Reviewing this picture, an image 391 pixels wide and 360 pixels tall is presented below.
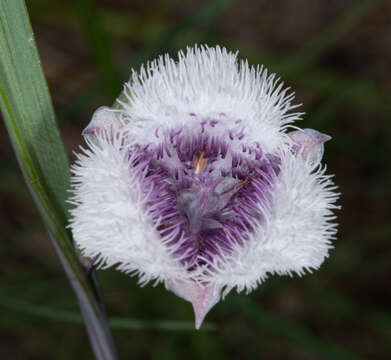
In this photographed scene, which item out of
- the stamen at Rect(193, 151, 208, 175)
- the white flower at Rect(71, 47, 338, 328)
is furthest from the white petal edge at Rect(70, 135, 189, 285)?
the stamen at Rect(193, 151, 208, 175)

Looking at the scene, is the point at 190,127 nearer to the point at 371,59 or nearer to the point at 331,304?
the point at 331,304

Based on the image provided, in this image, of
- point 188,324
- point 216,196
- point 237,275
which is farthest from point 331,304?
point 237,275

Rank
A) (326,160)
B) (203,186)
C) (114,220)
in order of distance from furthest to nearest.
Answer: (326,160) → (203,186) → (114,220)

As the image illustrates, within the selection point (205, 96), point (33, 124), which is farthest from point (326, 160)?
point (33, 124)

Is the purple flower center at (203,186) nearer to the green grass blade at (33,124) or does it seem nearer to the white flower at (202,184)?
the white flower at (202,184)

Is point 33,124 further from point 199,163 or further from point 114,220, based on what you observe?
point 199,163

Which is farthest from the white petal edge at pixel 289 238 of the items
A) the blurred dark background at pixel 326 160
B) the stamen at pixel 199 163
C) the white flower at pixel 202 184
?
the blurred dark background at pixel 326 160

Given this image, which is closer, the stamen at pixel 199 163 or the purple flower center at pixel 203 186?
the purple flower center at pixel 203 186
